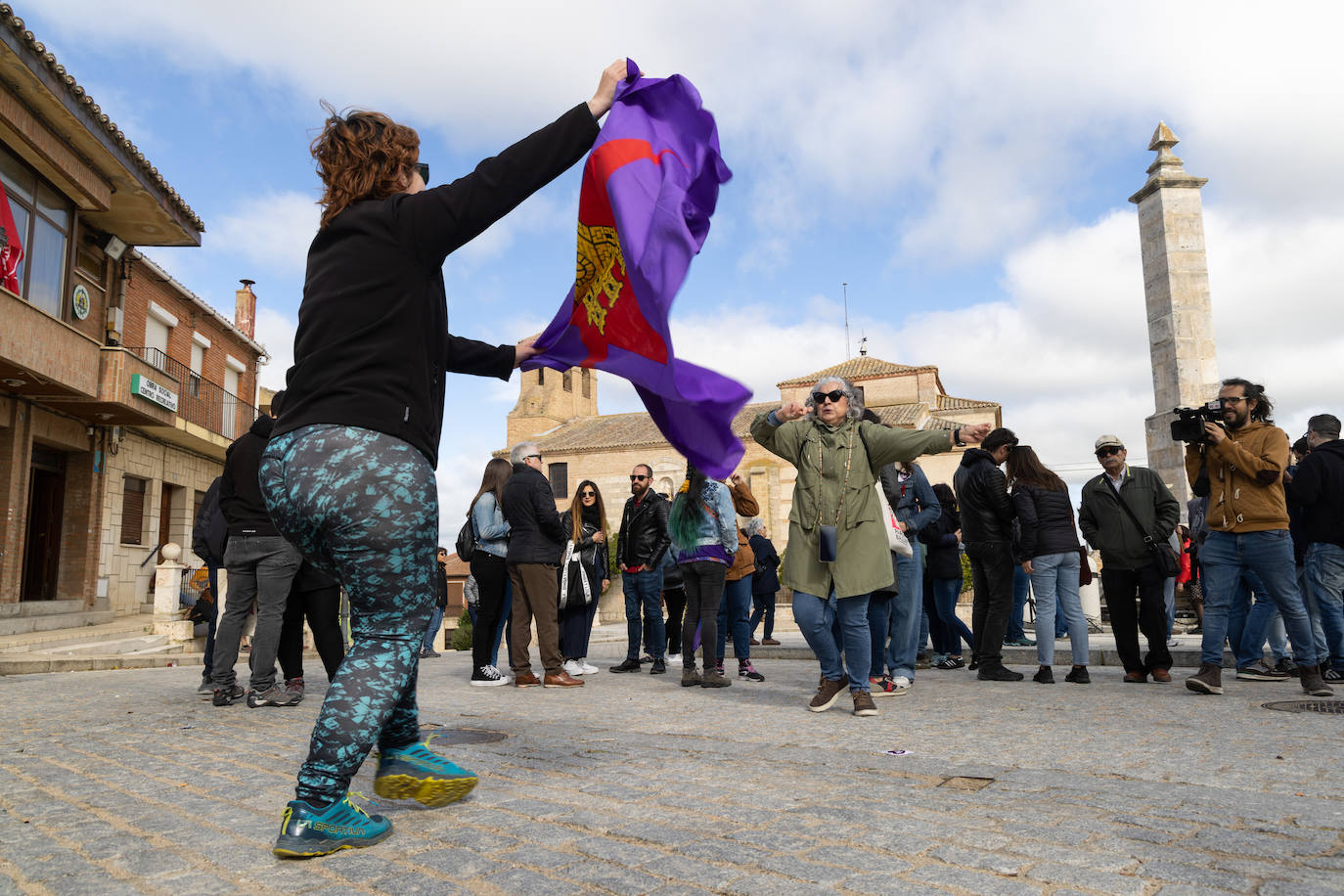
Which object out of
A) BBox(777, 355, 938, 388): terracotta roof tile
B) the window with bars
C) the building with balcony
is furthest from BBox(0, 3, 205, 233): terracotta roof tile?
BBox(777, 355, 938, 388): terracotta roof tile

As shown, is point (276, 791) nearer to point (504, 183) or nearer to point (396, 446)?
point (396, 446)

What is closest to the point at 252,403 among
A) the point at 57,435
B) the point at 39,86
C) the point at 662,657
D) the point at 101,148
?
the point at 57,435

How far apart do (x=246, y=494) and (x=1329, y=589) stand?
26.9 feet

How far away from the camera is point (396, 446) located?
8.87 feet

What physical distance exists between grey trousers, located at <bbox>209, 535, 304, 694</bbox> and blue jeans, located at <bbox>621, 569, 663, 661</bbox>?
10.7 feet

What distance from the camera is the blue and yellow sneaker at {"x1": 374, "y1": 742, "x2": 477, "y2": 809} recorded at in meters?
2.99

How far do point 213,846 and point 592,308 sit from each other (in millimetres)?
2431

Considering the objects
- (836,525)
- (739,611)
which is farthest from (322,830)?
(739,611)

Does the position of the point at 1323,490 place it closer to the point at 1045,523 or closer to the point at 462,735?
the point at 1045,523

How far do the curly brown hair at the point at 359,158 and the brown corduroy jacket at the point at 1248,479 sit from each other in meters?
5.77

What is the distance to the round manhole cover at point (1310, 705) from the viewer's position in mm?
5521

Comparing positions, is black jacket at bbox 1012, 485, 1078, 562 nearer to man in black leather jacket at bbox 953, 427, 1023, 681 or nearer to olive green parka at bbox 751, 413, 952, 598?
man in black leather jacket at bbox 953, 427, 1023, 681

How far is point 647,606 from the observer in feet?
30.2

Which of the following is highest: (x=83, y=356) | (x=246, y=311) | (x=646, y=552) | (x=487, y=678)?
(x=246, y=311)
